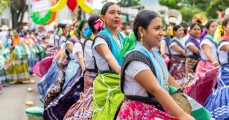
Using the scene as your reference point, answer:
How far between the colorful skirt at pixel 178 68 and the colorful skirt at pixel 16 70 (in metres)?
5.70

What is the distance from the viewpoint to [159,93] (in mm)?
3318

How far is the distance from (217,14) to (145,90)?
27.6 meters

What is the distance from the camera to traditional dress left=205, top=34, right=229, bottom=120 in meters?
5.79

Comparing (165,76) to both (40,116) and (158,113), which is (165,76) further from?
(40,116)

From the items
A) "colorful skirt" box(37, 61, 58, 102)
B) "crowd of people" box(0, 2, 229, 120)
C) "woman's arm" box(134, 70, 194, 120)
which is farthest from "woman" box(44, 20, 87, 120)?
"woman's arm" box(134, 70, 194, 120)

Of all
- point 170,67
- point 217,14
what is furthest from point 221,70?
point 217,14

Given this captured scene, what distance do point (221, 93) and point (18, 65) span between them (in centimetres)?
950

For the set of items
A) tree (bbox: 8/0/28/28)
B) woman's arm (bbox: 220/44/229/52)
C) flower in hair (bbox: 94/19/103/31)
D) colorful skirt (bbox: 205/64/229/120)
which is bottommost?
tree (bbox: 8/0/28/28)

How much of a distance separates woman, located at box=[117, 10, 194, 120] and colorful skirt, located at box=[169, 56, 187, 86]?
666cm

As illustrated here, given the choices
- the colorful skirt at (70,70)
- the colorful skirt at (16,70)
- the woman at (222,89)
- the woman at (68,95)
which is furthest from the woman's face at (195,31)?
the colorful skirt at (16,70)

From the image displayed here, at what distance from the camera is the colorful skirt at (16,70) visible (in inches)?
567

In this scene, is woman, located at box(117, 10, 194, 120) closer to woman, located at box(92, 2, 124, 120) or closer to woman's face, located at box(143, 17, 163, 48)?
woman's face, located at box(143, 17, 163, 48)

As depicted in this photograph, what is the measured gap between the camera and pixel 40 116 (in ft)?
22.7

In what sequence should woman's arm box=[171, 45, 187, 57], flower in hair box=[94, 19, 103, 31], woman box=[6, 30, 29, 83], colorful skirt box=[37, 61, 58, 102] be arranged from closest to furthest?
flower in hair box=[94, 19, 103, 31], colorful skirt box=[37, 61, 58, 102], woman's arm box=[171, 45, 187, 57], woman box=[6, 30, 29, 83]
